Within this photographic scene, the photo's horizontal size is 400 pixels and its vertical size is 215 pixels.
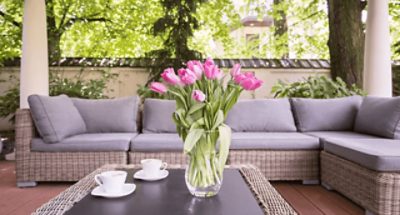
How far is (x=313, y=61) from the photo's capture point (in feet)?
23.9

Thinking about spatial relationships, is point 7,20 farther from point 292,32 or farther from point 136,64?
point 292,32

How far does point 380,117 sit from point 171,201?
2.73 meters

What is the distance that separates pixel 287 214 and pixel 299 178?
2.02 meters

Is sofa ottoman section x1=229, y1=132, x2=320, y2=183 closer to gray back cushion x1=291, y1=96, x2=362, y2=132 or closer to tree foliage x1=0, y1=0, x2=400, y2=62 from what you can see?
gray back cushion x1=291, y1=96, x2=362, y2=132

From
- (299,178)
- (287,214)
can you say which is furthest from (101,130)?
(287,214)

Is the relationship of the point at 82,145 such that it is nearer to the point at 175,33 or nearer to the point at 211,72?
the point at 211,72

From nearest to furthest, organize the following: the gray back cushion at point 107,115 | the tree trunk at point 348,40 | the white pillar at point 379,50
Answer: the gray back cushion at point 107,115, the white pillar at point 379,50, the tree trunk at point 348,40

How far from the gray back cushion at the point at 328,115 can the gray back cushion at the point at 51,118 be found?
2.58 meters

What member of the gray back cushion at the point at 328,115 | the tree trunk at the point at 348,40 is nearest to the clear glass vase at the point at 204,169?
the gray back cushion at the point at 328,115

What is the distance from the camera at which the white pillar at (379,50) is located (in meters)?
4.63

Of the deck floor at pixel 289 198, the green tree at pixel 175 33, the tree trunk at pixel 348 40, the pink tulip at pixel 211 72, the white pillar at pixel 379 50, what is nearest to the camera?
the pink tulip at pixel 211 72

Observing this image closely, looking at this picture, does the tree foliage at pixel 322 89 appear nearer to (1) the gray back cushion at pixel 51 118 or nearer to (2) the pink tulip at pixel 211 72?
(1) the gray back cushion at pixel 51 118

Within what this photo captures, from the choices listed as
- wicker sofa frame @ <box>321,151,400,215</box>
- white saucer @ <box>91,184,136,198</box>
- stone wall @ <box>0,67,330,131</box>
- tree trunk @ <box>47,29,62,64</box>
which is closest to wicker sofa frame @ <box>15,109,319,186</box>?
wicker sofa frame @ <box>321,151,400,215</box>

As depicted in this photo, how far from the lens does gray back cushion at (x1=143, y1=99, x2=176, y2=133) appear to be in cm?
391
